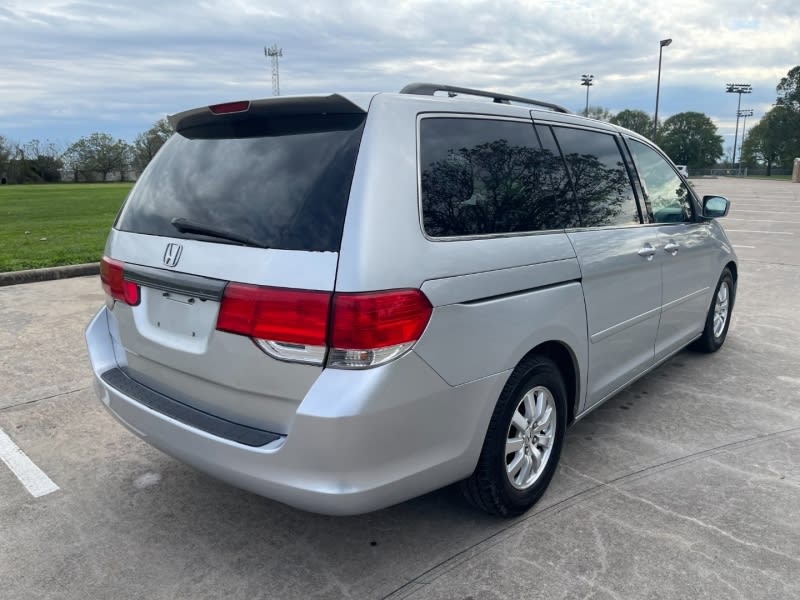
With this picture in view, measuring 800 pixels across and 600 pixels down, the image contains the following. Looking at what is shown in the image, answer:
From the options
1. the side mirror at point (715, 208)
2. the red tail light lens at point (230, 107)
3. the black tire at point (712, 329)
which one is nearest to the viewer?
the red tail light lens at point (230, 107)

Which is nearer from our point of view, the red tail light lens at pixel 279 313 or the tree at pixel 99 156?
the red tail light lens at pixel 279 313

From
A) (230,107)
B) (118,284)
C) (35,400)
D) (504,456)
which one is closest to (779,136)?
(504,456)

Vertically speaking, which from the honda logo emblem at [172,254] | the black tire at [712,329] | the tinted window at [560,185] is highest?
the tinted window at [560,185]

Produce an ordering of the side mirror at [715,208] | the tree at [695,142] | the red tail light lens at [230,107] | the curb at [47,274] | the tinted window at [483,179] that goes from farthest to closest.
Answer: the tree at [695,142] < the curb at [47,274] < the side mirror at [715,208] < the red tail light lens at [230,107] < the tinted window at [483,179]

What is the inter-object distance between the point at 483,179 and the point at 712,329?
11.2ft

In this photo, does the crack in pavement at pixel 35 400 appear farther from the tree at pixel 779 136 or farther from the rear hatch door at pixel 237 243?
the tree at pixel 779 136

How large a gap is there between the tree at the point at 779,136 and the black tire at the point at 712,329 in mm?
97161

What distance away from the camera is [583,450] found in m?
3.60

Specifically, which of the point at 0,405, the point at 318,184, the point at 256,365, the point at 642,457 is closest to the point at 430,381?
the point at 256,365

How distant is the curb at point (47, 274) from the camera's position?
803cm

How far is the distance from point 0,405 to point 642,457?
4.00 meters

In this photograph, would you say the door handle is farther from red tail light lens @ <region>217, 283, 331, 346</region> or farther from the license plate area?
the license plate area

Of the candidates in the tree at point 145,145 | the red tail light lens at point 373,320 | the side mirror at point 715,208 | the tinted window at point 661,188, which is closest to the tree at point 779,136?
the tree at point 145,145

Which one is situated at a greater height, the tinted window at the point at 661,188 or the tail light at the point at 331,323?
the tinted window at the point at 661,188
